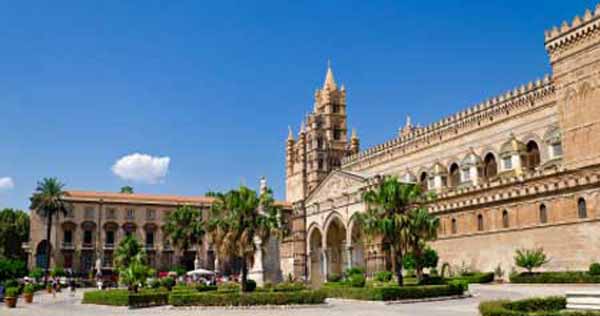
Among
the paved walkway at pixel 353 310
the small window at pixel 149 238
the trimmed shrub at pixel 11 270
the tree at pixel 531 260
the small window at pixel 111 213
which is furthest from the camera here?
the small window at pixel 149 238

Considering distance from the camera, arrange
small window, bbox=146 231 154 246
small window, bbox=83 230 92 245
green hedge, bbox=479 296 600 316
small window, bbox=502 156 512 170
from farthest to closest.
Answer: small window, bbox=146 231 154 246, small window, bbox=83 230 92 245, small window, bbox=502 156 512 170, green hedge, bbox=479 296 600 316

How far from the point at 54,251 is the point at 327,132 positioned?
131ft

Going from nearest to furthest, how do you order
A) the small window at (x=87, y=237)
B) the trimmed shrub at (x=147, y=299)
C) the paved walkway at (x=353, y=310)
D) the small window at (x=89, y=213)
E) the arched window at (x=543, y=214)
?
the paved walkway at (x=353, y=310) → the trimmed shrub at (x=147, y=299) → the arched window at (x=543, y=214) → the small window at (x=87, y=237) → the small window at (x=89, y=213)

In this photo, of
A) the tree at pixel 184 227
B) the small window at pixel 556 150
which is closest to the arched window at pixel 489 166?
the small window at pixel 556 150

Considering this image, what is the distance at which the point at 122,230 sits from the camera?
8150 centimetres

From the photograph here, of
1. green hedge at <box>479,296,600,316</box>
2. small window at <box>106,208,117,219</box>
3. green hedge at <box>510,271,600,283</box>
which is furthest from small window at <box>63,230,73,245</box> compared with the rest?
green hedge at <box>479,296,600,316</box>

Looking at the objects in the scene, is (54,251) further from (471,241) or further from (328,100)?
(471,241)

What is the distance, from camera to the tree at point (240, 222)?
35.8 meters

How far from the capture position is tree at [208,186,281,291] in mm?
35781

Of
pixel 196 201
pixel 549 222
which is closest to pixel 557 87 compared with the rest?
pixel 549 222

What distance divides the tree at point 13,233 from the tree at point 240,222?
59.3 meters

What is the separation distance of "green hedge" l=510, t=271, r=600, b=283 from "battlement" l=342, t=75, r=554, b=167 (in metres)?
19.1

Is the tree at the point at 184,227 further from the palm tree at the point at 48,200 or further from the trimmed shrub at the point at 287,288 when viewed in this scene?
the trimmed shrub at the point at 287,288

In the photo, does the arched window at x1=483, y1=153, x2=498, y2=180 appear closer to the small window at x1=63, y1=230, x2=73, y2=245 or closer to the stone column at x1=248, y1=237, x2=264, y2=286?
the stone column at x1=248, y1=237, x2=264, y2=286
